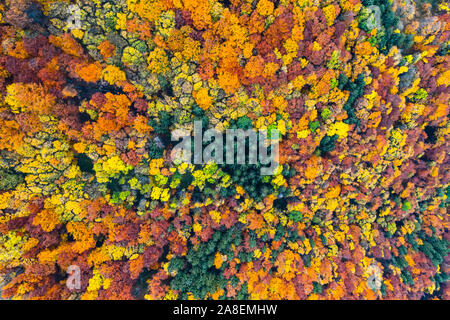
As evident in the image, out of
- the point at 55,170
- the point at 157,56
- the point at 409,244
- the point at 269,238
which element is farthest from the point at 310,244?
the point at 55,170

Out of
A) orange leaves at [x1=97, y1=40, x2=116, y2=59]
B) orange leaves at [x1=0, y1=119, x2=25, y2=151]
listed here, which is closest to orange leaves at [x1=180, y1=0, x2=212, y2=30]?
orange leaves at [x1=97, y1=40, x2=116, y2=59]

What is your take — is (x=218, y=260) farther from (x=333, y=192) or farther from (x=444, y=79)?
(x=444, y=79)

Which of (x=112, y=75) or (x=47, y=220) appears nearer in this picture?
(x=112, y=75)

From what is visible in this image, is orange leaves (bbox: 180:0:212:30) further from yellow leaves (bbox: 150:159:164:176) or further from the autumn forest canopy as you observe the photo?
yellow leaves (bbox: 150:159:164:176)

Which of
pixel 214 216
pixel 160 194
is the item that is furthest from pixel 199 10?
pixel 214 216

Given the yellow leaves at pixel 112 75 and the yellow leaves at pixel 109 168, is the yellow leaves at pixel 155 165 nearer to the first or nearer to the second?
the yellow leaves at pixel 109 168

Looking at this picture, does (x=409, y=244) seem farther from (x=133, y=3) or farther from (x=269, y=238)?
(x=133, y=3)

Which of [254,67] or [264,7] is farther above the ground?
[264,7]
